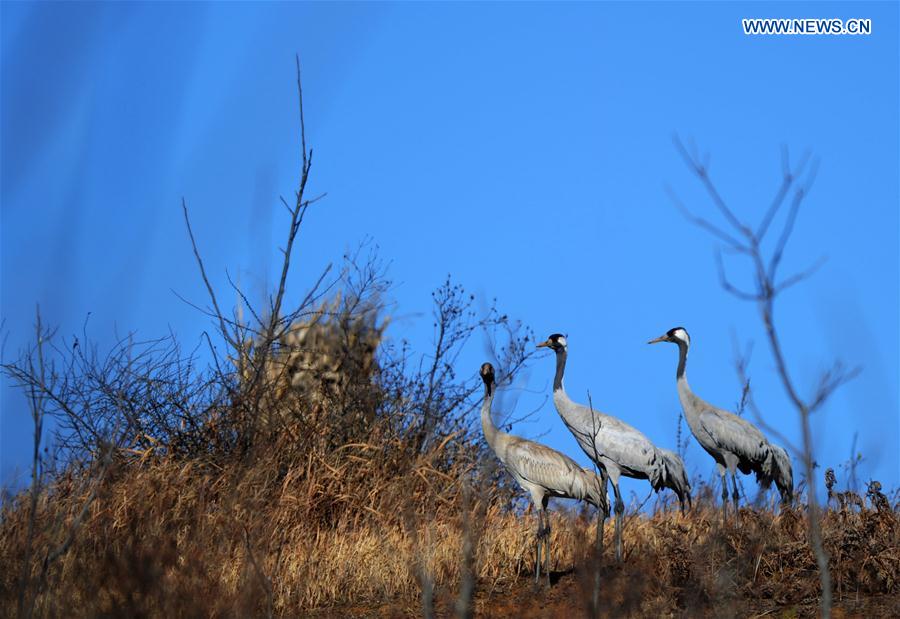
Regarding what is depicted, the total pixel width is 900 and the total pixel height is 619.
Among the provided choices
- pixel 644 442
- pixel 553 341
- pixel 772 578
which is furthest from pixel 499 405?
pixel 553 341

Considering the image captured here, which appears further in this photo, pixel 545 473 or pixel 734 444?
pixel 734 444

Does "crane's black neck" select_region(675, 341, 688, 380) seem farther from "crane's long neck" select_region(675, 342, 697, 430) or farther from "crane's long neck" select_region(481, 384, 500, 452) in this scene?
"crane's long neck" select_region(481, 384, 500, 452)

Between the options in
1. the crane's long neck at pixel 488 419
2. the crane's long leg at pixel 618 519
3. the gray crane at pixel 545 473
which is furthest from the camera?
the crane's long neck at pixel 488 419

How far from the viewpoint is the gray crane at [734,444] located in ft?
40.9

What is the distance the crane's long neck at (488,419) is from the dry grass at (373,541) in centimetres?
52

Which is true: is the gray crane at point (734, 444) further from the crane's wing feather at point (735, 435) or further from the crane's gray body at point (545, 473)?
the crane's gray body at point (545, 473)

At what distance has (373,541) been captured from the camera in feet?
31.3

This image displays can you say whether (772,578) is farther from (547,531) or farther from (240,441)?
(240,441)

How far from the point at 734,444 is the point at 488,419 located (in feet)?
9.31

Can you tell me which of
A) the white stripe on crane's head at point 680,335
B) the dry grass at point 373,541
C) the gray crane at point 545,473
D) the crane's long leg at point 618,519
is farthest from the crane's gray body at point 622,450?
the white stripe on crane's head at point 680,335

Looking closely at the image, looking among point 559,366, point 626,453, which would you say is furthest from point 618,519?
point 559,366

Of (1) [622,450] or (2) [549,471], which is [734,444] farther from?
(2) [549,471]

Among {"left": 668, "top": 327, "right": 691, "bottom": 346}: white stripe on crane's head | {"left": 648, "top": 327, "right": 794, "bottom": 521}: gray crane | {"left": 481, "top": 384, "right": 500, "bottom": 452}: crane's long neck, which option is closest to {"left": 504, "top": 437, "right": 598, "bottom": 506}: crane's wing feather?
{"left": 481, "top": 384, "right": 500, "bottom": 452}: crane's long neck

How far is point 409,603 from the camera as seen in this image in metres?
8.60
